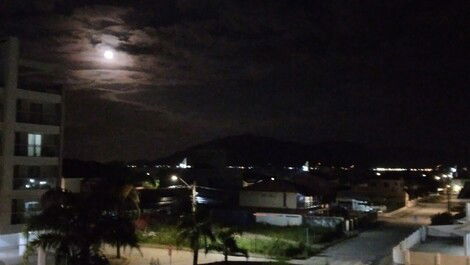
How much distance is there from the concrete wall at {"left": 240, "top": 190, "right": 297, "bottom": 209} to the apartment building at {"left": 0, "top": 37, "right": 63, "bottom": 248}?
65.9 feet

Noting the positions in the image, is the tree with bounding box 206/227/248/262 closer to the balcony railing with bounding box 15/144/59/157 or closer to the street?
the street

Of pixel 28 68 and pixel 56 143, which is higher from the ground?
pixel 28 68

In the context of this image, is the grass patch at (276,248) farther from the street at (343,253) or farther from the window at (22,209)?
the window at (22,209)

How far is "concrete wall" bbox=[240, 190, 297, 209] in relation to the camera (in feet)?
156

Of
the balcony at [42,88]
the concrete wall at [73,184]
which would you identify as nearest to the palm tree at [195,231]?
the balcony at [42,88]

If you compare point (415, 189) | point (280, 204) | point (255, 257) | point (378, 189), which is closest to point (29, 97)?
point (255, 257)

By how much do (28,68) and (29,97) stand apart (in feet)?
6.33

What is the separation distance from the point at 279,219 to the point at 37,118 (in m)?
20.1

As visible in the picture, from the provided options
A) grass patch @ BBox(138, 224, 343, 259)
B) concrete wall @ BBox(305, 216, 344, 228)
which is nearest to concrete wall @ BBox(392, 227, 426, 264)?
grass patch @ BBox(138, 224, 343, 259)

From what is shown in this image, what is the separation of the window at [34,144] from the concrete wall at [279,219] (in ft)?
61.2

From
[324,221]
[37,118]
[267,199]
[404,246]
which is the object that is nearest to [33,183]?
[37,118]

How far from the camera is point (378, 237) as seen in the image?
4038cm

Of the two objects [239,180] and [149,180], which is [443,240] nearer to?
[149,180]

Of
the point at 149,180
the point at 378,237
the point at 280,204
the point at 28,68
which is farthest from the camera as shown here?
the point at 149,180
